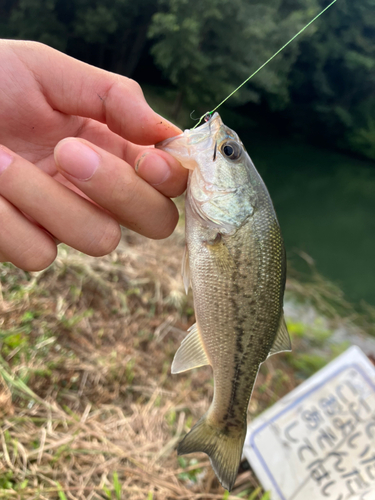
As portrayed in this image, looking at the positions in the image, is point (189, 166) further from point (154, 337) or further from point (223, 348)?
point (154, 337)

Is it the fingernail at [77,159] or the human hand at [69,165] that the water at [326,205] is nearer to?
the human hand at [69,165]

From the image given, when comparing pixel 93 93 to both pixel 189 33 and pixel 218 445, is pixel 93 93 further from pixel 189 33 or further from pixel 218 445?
pixel 189 33

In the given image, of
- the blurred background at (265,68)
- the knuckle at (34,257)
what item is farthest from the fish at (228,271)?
the blurred background at (265,68)

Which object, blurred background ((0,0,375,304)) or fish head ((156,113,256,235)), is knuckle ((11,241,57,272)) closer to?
fish head ((156,113,256,235))

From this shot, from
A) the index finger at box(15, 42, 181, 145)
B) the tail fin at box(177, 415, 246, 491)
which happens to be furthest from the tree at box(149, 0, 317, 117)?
the tail fin at box(177, 415, 246, 491)

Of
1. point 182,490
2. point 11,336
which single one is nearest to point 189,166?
point 11,336

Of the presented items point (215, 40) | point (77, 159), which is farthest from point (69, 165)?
point (215, 40)
